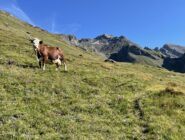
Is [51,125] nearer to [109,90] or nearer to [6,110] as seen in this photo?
[6,110]

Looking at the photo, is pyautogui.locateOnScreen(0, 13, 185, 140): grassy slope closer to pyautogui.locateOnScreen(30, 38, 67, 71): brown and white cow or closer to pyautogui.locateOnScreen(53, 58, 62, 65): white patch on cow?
pyautogui.locateOnScreen(30, 38, 67, 71): brown and white cow

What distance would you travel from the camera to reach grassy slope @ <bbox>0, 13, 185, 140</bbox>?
23212 mm

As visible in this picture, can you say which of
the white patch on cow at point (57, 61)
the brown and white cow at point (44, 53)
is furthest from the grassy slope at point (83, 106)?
the white patch on cow at point (57, 61)

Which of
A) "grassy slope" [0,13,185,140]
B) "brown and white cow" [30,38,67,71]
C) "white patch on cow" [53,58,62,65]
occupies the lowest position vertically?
"grassy slope" [0,13,185,140]

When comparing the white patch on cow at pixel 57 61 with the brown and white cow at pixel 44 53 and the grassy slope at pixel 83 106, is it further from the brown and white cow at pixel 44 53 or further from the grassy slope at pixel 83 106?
the grassy slope at pixel 83 106

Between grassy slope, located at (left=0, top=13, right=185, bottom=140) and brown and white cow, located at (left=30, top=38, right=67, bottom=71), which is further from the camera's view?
brown and white cow, located at (left=30, top=38, right=67, bottom=71)

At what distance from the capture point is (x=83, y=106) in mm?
27672

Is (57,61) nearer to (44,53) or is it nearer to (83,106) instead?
(44,53)

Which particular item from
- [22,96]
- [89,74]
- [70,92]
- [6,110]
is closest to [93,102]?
[70,92]

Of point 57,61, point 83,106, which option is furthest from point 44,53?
point 83,106

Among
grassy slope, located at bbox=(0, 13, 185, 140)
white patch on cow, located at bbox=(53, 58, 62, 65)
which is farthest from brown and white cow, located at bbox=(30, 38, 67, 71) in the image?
grassy slope, located at bbox=(0, 13, 185, 140)

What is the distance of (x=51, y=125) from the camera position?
23516 mm

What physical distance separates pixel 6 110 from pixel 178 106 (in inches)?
500

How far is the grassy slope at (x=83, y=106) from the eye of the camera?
23212 millimetres
